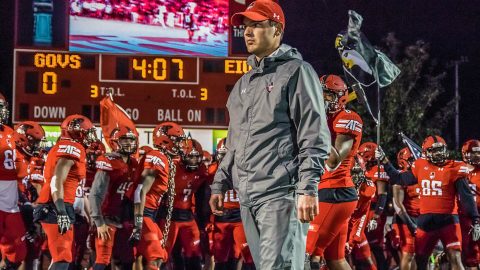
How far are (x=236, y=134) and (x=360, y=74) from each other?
27.9 feet

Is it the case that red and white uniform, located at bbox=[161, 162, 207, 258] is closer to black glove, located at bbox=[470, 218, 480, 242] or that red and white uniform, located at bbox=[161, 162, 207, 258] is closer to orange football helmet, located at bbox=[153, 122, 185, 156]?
orange football helmet, located at bbox=[153, 122, 185, 156]

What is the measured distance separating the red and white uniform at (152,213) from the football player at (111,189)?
0.25 metres

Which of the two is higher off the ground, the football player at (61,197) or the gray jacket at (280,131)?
the gray jacket at (280,131)

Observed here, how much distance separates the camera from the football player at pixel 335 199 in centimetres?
901

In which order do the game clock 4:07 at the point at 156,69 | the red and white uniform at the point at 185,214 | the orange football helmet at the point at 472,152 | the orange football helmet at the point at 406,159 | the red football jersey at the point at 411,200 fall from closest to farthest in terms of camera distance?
1. the red and white uniform at the point at 185,214
2. the orange football helmet at the point at 472,152
3. the red football jersey at the point at 411,200
4. the orange football helmet at the point at 406,159
5. the game clock 4:07 at the point at 156,69

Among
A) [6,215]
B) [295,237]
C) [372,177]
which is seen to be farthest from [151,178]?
[295,237]

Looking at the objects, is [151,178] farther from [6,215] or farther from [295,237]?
[295,237]

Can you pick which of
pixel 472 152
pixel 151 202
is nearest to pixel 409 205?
pixel 472 152

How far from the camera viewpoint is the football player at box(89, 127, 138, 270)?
10789 mm

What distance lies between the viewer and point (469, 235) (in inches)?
516

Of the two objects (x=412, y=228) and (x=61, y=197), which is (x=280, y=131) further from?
(x=412, y=228)

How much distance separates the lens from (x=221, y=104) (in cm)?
2148

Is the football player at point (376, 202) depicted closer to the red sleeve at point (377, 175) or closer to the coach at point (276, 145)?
the red sleeve at point (377, 175)

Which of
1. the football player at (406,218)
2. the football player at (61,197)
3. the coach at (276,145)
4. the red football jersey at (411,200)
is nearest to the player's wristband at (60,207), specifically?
the football player at (61,197)
